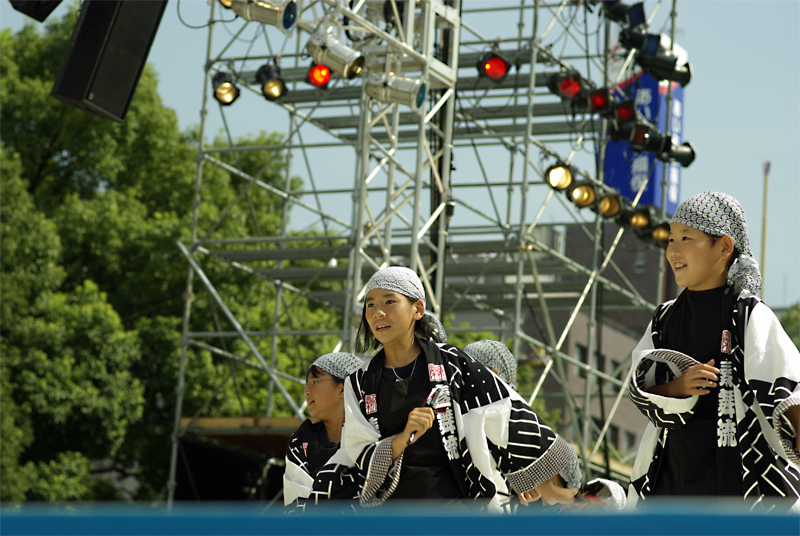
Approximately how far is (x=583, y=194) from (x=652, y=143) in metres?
1.13

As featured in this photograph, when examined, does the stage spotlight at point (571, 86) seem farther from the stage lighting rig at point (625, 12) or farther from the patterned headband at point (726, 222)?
the patterned headband at point (726, 222)

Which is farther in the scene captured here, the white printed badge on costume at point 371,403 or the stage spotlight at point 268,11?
the stage spotlight at point 268,11

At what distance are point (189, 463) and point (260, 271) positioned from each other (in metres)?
2.27

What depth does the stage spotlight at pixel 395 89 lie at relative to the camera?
25.1 ft

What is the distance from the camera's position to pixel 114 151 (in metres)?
16.7

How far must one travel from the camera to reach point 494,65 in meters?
10.4

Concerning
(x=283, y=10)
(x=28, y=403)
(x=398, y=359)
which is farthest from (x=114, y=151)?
(x=398, y=359)

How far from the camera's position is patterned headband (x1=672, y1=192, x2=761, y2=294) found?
102 inches

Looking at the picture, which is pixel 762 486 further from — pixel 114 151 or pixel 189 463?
pixel 114 151

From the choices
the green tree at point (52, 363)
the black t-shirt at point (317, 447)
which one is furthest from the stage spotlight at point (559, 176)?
the green tree at point (52, 363)

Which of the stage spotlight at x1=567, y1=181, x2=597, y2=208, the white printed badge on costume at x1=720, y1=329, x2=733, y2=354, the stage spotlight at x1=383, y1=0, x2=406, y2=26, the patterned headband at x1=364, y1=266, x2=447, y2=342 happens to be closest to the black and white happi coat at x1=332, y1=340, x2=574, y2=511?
the patterned headband at x1=364, y1=266, x2=447, y2=342

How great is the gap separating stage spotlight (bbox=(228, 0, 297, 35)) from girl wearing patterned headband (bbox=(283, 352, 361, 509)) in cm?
379

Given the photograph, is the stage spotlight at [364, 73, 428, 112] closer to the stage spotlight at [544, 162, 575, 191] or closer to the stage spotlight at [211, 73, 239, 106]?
the stage spotlight at [211, 73, 239, 106]

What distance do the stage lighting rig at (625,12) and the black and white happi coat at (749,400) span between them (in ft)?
30.0
